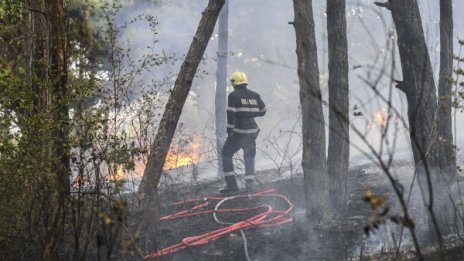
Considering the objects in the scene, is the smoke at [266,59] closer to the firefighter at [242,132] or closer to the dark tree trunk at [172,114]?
the firefighter at [242,132]

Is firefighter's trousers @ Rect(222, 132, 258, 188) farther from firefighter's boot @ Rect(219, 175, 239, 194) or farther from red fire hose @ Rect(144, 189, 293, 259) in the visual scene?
red fire hose @ Rect(144, 189, 293, 259)

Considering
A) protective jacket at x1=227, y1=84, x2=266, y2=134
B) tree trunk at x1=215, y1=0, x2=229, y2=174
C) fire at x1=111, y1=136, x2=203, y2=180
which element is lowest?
fire at x1=111, y1=136, x2=203, y2=180

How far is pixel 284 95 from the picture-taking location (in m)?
27.6

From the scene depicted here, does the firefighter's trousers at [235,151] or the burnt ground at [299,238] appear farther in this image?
the firefighter's trousers at [235,151]

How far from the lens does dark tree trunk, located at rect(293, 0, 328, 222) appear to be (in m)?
7.49

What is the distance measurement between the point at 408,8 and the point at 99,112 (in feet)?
12.0

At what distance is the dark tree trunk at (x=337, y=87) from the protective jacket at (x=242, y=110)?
1941 millimetres

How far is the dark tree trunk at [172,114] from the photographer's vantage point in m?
7.34

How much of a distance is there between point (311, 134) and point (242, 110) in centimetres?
209

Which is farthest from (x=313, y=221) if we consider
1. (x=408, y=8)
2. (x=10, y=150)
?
(x=10, y=150)

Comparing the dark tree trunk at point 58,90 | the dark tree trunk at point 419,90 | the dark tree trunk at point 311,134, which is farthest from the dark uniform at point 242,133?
the dark tree trunk at point 58,90

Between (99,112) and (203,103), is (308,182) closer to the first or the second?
(99,112)

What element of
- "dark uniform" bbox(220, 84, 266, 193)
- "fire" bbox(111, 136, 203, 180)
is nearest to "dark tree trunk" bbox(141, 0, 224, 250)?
"fire" bbox(111, 136, 203, 180)

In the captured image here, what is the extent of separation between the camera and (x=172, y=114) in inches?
300
